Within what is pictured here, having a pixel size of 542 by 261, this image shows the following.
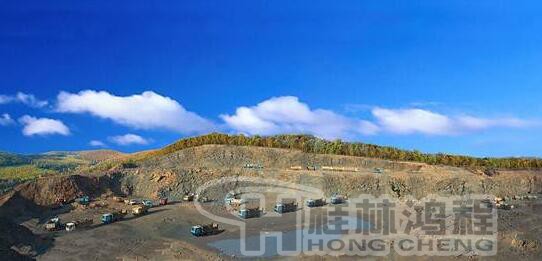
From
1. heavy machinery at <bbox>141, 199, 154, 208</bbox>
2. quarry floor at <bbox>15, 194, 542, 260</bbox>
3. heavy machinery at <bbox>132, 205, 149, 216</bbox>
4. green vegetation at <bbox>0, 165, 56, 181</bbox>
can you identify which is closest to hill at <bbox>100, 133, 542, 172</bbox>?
quarry floor at <bbox>15, 194, 542, 260</bbox>

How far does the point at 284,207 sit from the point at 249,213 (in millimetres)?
4059

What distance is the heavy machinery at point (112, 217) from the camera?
54.2 m

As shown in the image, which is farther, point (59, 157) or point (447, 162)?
point (59, 157)

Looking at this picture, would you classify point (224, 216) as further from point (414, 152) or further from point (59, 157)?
point (59, 157)

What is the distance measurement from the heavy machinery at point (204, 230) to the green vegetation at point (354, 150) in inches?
1211

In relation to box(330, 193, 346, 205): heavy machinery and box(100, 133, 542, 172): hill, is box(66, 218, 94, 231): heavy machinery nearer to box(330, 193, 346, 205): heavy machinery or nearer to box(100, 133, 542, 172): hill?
box(330, 193, 346, 205): heavy machinery

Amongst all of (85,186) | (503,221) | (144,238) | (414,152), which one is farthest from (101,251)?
(414,152)

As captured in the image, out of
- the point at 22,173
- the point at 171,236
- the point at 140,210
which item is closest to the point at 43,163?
the point at 22,173

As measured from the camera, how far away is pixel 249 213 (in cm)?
5516

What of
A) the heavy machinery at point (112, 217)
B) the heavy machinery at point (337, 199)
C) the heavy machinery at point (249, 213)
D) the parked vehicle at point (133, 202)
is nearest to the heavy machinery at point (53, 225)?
the heavy machinery at point (112, 217)

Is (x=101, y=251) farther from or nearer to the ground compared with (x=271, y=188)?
nearer to the ground

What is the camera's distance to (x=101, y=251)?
148 ft

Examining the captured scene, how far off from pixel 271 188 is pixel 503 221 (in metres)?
25.4

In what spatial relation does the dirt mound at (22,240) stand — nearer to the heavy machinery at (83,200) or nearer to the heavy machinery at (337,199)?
the heavy machinery at (83,200)
